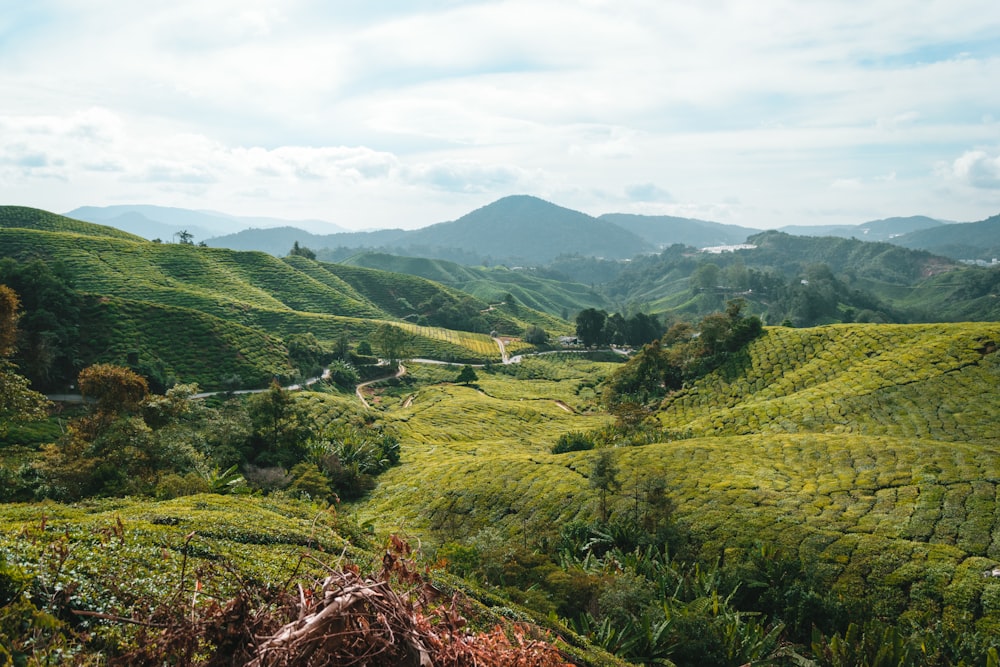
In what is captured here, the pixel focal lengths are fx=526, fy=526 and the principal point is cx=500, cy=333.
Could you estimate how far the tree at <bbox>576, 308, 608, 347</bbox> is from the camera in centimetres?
9625

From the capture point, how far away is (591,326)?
9638cm

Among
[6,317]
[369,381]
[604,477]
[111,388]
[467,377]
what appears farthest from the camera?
[369,381]

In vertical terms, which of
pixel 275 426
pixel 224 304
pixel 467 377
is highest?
pixel 224 304

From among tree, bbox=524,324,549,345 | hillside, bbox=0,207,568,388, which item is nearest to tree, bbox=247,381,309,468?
hillside, bbox=0,207,568,388

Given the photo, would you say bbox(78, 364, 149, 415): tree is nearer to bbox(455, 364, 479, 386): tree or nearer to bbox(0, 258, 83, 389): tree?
bbox(0, 258, 83, 389): tree

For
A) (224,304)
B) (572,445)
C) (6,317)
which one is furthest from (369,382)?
(6,317)

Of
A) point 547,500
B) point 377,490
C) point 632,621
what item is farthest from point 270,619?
point 377,490

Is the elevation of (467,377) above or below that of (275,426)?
below

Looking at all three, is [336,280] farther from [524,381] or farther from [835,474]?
[835,474]

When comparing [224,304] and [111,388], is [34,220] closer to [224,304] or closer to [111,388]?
[224,304]

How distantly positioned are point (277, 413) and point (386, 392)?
36960 millimetres

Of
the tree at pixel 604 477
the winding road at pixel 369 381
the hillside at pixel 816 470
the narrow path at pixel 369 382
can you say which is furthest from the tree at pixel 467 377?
the tree at pixel 604 477

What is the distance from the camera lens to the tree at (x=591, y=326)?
96.2 metres

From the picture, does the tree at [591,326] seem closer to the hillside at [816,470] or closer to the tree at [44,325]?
the hillside at [816,470]
